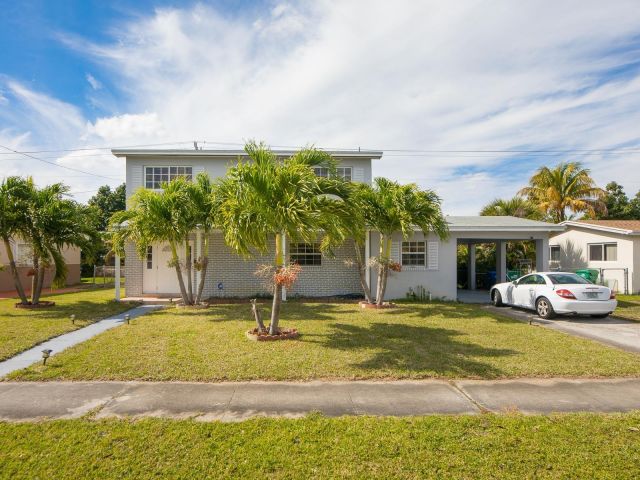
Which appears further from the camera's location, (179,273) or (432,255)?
(432,255)

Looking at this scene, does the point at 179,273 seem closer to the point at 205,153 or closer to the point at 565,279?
the point at 205,153

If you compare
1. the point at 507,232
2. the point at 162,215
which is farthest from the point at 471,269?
the point at 162,215

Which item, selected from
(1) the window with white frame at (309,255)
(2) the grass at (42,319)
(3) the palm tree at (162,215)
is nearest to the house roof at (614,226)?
(1) the window with white frame at (309,255)

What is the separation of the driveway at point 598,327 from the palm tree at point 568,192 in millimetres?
17057

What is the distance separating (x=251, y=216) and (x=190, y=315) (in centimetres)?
545

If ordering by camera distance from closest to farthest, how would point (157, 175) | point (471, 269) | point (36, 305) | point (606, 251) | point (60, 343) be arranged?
point (60, 343) < point (36, 305) < point (157, 175) < point (606, 251) < point (471, 269)

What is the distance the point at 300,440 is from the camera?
383 cm

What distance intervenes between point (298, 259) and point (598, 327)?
34.8 feet

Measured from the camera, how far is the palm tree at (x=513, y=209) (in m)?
24.1

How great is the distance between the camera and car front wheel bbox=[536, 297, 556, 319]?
35.9 ft

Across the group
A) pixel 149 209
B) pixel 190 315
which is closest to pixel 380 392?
pixel 190 315

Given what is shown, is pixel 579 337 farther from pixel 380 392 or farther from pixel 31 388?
pixel 31 388

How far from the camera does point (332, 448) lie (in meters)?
3.67

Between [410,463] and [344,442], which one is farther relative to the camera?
[344,442]
